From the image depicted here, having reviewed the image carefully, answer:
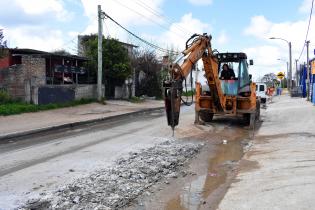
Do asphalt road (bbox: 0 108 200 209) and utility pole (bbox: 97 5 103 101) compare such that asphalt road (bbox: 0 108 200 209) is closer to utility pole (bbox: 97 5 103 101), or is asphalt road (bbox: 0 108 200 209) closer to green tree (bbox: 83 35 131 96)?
utility pole (bbox: 97 5 103 101)

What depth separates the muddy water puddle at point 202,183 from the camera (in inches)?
309

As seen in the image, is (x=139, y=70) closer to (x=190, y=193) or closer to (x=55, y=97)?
(x=55, y=97)

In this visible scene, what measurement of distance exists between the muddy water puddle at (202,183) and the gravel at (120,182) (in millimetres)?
253

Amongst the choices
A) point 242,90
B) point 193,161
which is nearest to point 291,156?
point 193,161

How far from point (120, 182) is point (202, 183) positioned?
170cm

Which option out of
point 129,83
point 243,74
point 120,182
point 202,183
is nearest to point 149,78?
point 129,83

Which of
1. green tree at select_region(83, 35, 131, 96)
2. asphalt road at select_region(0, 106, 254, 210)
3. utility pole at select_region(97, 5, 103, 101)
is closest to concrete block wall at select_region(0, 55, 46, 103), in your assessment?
utility pole at select_region(97, 5, 103, 101)

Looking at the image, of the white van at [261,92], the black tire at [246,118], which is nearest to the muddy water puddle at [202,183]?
the black tire at [246,118]

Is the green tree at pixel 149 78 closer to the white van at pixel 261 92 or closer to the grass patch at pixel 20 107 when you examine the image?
the white van at pixel 261 92

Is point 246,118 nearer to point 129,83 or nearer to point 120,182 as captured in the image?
point 120,182

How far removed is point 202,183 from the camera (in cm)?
945

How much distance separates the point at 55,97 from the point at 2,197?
21.7 meters

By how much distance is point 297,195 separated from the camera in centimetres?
750

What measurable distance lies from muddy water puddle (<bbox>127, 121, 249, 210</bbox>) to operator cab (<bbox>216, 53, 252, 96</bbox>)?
559 centimetres
